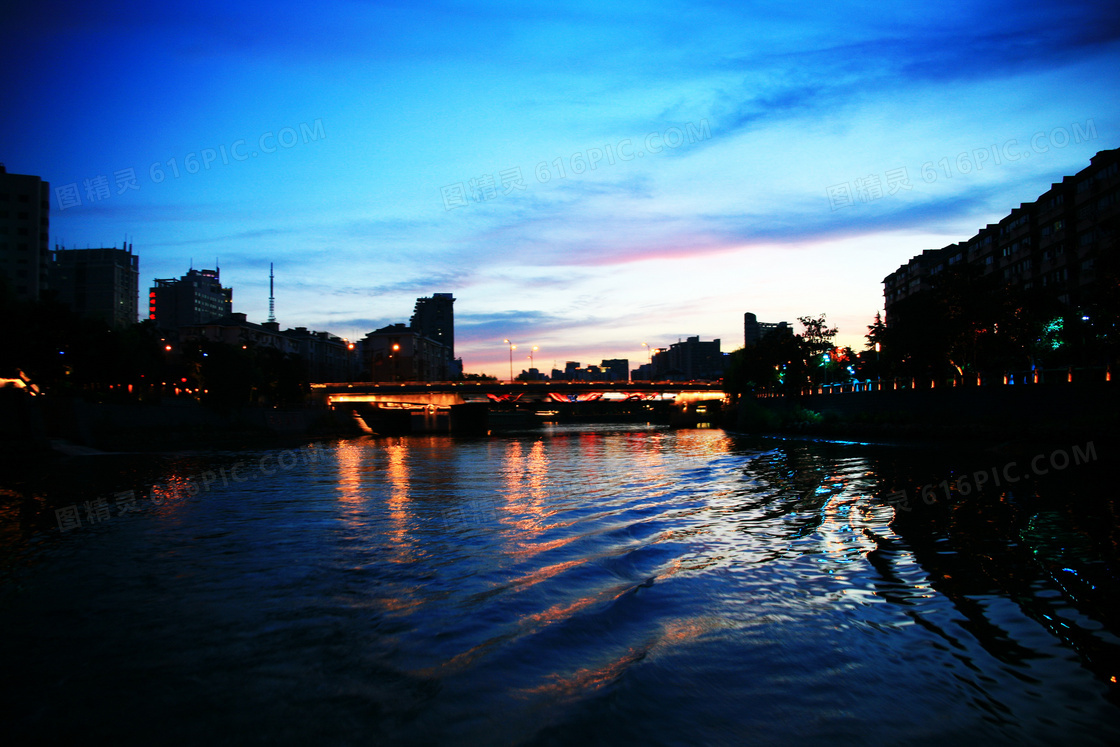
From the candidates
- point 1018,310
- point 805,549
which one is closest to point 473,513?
point 805,549

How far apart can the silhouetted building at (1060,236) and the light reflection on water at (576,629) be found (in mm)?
53300

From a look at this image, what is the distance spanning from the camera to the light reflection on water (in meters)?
5.22

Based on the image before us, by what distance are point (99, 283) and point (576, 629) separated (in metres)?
216

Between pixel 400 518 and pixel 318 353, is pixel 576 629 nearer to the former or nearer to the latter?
pixel 400 518

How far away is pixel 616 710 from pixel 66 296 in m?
220

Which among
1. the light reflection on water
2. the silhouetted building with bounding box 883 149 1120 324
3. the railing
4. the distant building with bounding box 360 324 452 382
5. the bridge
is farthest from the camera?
the distant building with bounding box 360 324 452 382

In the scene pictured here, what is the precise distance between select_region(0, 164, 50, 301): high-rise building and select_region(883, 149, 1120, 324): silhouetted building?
120 meters

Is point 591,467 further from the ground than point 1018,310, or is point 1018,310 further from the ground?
point 1018,310

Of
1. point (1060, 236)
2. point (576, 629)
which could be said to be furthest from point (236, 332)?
point (576, 629)

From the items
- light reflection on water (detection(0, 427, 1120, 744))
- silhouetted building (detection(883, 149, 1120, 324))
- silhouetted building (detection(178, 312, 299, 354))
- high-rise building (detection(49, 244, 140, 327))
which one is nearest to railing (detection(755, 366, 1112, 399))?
silhouetted building (detection(883, 149, 1120, 324))

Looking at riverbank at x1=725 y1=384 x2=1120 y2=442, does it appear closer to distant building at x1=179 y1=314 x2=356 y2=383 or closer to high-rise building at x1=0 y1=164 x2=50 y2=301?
distant building at x1=179 y1=314 x2=356 y2=383

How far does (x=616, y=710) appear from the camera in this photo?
209 inches

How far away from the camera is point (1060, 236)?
73875 millimetres

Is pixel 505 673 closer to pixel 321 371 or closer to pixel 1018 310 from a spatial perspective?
pixel 1018 310
